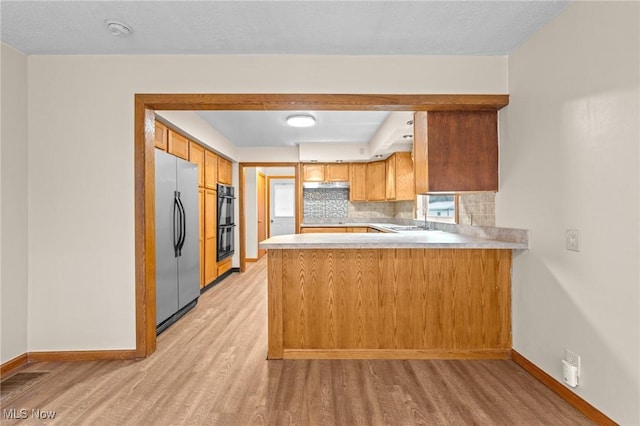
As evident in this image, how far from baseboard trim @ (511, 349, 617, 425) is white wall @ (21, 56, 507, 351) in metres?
2.00

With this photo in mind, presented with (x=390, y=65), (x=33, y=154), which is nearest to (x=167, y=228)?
(x=33, y=154)

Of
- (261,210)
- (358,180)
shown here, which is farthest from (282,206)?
(358,180)

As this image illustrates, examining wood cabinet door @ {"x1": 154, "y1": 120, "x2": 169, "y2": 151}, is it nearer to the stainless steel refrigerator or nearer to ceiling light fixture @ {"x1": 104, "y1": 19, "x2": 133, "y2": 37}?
the stainless steel refrigerator

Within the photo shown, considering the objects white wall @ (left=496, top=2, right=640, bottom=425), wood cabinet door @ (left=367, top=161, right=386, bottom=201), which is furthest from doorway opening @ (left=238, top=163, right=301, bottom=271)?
white wall @ (left=496, top=2, right=640, bottom=425)

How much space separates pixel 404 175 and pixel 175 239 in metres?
3.35

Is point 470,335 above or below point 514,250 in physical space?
below

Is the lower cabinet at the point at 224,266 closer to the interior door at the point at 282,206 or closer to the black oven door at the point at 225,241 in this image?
the black oven door at the point at 225,241

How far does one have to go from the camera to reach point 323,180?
20.2 feet

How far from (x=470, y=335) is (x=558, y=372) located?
0.59 meters

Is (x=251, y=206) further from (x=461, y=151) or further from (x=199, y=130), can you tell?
(x=461, y=151)

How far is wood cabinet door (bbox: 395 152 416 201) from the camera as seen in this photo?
5.10 meters

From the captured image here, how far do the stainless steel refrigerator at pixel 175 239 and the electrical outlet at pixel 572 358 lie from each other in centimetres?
308

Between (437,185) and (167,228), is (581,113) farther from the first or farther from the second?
(167,228)

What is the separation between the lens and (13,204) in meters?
2.39
